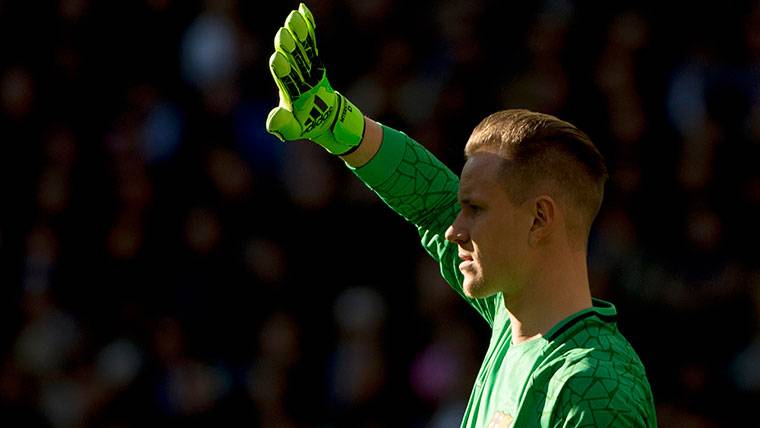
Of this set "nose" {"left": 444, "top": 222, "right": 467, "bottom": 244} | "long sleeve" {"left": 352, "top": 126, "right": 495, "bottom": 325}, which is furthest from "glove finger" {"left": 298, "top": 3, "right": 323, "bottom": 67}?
"nose" {"left": 444, "top": 222, "right": 467, "bottom": 244}

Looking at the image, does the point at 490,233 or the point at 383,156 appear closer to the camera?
the point at 490,233

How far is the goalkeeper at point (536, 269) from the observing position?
11.3 ft

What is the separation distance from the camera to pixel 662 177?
8.50 meters

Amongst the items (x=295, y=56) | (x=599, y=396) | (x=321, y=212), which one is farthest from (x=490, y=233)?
(x=321, y=212)

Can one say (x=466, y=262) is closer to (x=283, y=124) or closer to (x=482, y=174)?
(x=482, y=174)

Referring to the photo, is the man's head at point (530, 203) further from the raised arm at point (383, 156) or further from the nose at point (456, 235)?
the raised arm at point (383, 156)

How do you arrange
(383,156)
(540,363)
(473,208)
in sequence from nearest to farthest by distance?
(540,363) < (473,208) < (383,156)

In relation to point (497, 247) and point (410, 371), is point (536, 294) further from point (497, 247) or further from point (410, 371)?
point (410, 371)

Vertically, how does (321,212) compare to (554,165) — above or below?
below

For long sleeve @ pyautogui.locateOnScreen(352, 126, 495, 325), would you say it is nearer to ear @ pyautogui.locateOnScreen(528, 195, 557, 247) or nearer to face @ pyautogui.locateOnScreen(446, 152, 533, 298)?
face @ pyautogui.locateOnScreen(446, 152, 533, 298)

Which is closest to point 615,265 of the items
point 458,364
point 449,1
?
point 458,364

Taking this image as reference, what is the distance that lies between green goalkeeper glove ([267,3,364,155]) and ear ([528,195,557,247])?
864 mm

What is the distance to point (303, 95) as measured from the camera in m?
4.25

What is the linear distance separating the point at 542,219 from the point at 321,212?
195 inches
